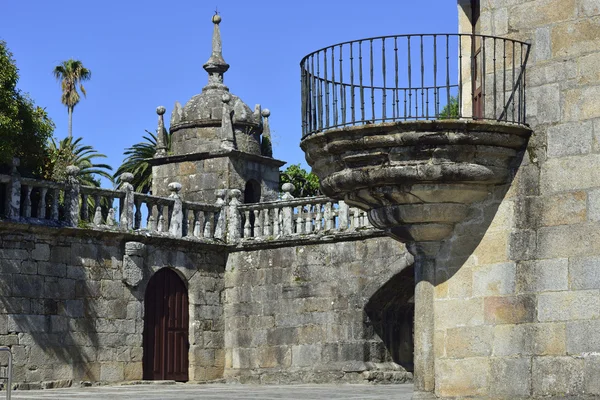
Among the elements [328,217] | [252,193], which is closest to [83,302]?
[328,217]

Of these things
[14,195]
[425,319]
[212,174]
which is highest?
[212,174]

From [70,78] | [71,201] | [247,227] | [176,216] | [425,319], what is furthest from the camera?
[70,78]

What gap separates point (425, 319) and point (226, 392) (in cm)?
765

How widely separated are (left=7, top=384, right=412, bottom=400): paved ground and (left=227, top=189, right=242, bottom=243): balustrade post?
121 inches

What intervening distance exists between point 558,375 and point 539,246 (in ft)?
3.57

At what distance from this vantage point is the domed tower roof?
82.7ft

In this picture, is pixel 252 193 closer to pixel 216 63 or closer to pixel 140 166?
pixel 216 63

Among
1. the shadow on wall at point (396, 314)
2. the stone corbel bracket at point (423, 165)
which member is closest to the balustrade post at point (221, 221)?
the shadow on wall at point (396, 314)

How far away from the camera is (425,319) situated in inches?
482

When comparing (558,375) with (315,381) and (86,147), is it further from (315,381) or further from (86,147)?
(86,147)

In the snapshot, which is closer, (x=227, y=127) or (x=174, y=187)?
(x=174, y=187)

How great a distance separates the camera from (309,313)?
2289 cm

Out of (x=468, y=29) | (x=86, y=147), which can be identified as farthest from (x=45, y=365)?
→ (x=86, y=147)

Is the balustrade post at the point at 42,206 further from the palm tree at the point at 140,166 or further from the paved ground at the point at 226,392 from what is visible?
the palm tree at the point at 140,166
